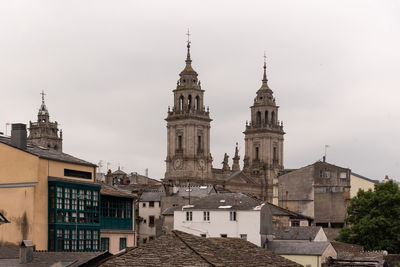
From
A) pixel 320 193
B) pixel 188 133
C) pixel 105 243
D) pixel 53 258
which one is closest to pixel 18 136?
pixel 105 243

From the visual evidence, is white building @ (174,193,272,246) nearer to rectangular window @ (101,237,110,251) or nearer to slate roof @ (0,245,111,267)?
rectangular window @ (101,237,110,251)

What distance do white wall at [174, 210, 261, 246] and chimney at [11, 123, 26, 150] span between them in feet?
75.8

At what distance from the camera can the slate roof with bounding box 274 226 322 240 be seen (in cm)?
7225

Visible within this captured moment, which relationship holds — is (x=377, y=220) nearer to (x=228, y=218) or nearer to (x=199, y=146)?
(x=228, y=218)

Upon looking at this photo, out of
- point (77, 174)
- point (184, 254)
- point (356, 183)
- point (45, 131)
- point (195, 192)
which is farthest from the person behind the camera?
point (45, 131)

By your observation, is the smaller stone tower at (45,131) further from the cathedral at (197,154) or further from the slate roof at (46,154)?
the slate roof at (46,154)

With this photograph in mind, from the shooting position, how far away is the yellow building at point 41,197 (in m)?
50.8

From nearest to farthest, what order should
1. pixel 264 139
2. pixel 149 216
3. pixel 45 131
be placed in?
1. pixel 149 216
2. pixel 45 131
3. pixel 264 139

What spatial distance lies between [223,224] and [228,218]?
0.71 m

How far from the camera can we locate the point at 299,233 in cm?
7306

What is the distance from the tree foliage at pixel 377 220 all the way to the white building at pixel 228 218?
12.4 meters

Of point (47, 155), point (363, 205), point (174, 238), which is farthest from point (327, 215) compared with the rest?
point (174, 238)

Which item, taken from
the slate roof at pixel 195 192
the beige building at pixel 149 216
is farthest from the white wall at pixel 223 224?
the beige building at pixel 149 216

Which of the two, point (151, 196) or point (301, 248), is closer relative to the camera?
point (301, 248)
